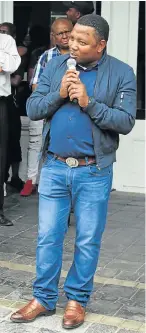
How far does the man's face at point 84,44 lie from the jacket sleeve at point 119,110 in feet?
0.82

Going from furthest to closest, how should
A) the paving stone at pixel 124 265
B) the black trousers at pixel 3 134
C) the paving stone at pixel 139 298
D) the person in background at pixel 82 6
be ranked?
the person in background at pixel 82 6
the black trousers at pixel 3 134
the paving stone at pixel 124 265
the paving stone at pixel 139 298

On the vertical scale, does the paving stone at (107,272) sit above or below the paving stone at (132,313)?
below

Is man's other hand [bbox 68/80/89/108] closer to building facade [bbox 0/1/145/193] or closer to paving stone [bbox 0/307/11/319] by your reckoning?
paving stone [bbox 0/307/11/319]

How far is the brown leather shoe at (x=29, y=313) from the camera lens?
3.95m

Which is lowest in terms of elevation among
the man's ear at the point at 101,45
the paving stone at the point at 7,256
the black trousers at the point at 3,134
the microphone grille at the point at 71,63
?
the paving stone at the point at 7,256

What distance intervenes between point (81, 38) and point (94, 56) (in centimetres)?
14

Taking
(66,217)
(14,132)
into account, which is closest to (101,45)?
(66,217)

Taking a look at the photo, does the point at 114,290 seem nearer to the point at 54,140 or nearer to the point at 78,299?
the point at 78,299

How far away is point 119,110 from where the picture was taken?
3.77 meters

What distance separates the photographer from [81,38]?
3.72 m

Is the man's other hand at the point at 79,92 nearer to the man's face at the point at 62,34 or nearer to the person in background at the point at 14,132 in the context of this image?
the man's face at the point at 62,34

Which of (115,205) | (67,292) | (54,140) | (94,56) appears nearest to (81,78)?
(94,56)

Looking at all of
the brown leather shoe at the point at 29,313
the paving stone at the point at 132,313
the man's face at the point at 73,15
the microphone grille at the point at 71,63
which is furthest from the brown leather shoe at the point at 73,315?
the man's face at the point at 73,15

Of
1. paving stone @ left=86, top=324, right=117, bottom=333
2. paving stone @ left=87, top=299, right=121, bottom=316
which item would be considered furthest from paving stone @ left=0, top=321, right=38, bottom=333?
paving stone @ left=87, top=299, right=121, bottom=316
